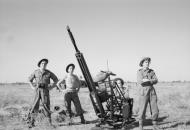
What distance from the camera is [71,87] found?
33.7 feet

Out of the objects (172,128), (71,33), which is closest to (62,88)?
(71,33)

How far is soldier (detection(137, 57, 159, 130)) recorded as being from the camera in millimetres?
8305

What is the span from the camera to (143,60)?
8562 millimetres

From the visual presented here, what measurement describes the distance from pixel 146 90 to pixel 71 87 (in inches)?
124

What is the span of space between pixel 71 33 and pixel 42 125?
3.36 m

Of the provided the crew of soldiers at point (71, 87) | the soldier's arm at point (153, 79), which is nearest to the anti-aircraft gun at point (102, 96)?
the crew of soldiers at point (71, 87)

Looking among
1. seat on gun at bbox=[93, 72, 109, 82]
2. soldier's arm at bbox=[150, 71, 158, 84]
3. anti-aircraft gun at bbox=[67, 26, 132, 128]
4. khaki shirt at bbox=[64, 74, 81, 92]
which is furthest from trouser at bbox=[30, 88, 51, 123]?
soldier's arm at bbox=[150, 71, 158, 84]

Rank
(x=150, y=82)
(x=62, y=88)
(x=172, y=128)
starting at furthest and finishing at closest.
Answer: (x=62, y=88) < (x=172, y=128) < (x=150, y=82)

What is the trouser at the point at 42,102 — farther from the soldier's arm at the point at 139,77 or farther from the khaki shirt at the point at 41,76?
the soldier's arm at the point at 139,77

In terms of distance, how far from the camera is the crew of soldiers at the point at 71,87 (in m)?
8.34

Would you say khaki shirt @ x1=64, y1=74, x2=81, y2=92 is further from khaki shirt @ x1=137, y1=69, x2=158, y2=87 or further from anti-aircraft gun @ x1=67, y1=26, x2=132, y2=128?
khaki shirt @ x1=137, y1=69, x2=158, y2=87

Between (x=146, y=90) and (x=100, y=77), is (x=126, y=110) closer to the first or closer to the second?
(x=146, y=90)

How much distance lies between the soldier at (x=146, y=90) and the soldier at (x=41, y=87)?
3.26m

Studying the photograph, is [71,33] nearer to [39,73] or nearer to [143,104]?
[39,73]
